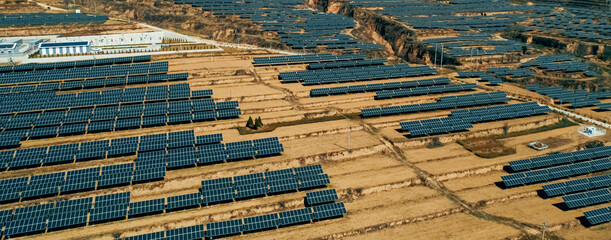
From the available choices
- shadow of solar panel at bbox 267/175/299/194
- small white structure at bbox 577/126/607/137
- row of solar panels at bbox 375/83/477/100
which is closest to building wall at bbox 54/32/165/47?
row of solar panels at bbox 375/83/477/100

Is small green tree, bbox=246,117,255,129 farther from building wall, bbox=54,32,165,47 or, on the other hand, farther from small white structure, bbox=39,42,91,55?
building wall, bbox=54,32,165,47

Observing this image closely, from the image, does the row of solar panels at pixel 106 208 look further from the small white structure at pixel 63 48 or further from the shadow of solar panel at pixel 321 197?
the small white structure at pixel 63 48

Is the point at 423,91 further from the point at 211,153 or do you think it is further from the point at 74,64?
the point at 74,64

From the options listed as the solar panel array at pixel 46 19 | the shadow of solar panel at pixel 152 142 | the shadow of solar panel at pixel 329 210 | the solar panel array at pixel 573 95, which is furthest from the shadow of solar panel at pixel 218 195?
the solar panel array at pixel 46 19

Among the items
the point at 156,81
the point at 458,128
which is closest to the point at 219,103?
the point at 156,81

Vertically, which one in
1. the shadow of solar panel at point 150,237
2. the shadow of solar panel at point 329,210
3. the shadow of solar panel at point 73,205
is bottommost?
the shadow of solar panel at point 150,237

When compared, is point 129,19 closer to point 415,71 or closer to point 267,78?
point 267,78

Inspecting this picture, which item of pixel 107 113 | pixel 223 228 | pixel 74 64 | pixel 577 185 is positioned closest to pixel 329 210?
pixel 223 228
